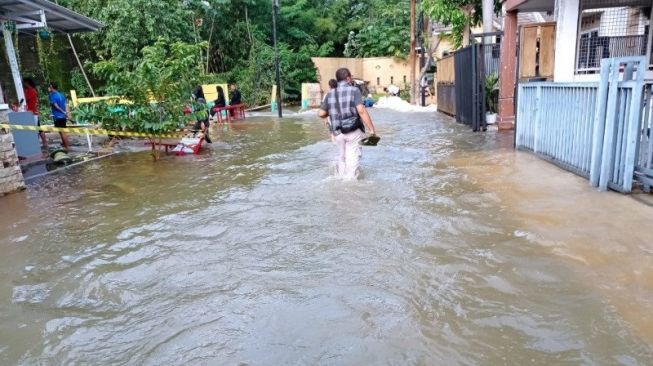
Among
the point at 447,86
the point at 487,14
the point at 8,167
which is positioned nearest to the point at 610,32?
the point at 487,14

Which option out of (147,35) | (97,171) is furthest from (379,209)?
(147,35)

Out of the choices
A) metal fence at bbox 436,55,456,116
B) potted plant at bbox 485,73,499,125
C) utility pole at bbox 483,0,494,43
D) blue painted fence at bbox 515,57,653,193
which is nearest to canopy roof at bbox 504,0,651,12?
utility pole at bbox 483,0,494,43

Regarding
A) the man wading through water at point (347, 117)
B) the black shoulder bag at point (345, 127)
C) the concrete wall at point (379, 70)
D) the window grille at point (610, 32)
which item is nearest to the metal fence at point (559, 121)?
the window grille at point (610, 32)

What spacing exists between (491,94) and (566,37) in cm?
410

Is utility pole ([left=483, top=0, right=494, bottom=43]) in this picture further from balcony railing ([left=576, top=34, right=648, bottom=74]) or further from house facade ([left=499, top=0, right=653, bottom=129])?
balcony railing ([left=576, top=34, right=648, bottom=74])

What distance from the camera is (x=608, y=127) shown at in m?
6.01

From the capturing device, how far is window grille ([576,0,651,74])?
35.6 feet

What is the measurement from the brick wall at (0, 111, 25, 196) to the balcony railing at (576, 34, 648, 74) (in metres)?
10.8

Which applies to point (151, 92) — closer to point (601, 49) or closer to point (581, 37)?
point (581, 37)

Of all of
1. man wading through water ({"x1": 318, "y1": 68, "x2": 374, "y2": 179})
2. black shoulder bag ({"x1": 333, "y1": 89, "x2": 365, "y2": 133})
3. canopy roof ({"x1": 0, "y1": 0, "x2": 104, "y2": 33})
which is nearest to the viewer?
man wading through water ({"x1": 318, "y1": 68, "x2": 374, "y2": 179})

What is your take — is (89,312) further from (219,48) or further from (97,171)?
(219,48)

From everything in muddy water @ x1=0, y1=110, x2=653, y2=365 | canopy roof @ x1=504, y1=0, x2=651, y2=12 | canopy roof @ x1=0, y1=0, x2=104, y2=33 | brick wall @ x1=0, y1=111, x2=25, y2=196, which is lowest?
muddy water @ x1=0, y1=110, x2=653, y2=365

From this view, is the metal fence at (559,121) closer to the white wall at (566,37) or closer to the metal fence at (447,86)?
the white wall at (566,37)

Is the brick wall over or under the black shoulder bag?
under
